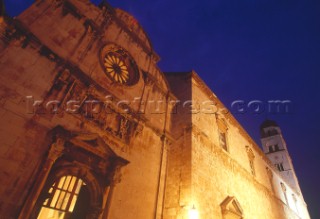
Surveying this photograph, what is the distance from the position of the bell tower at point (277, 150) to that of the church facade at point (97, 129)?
816 inches

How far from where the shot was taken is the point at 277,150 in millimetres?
32844

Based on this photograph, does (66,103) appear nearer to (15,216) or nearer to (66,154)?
(66,154)

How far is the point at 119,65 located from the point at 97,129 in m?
3.51

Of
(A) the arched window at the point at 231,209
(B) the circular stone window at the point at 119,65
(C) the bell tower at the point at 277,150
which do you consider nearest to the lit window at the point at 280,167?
(C) the bell tower at the point at 277,150

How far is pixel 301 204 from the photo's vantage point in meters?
26.2

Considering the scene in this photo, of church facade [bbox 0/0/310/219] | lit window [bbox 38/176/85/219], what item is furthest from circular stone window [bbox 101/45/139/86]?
lit window [bbox 38/176/85/219]

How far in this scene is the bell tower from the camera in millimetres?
29328

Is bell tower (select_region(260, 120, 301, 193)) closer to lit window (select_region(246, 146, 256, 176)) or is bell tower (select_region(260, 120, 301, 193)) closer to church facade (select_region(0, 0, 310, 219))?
lit window (select_region(246, 146, 256, 176))

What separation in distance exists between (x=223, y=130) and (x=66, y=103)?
10594 mm

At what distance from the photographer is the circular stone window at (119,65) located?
8.52 m

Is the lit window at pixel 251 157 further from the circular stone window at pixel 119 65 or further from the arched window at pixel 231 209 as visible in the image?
the circular stone window at pixel 119 65

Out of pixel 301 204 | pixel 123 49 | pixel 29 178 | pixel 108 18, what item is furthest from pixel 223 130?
pixel 301 204

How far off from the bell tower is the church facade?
2072 centimetres

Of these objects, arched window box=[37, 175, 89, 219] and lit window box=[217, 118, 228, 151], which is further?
lit window box=[217, 118, 228, 151]
